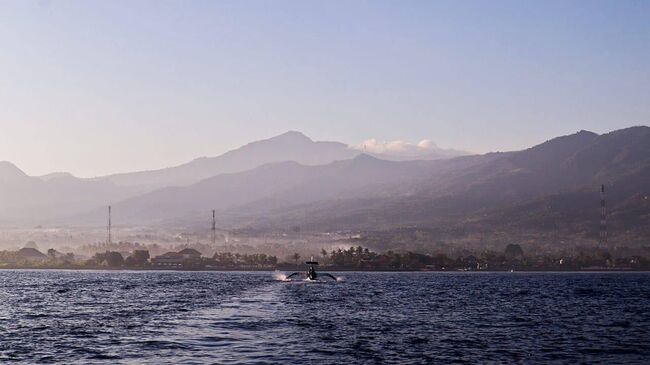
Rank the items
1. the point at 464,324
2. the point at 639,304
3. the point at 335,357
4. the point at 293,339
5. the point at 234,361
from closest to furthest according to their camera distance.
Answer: the point at 234,361
the point at 335,357
the point at 293,339
the point at 464,324
the point at 639,304

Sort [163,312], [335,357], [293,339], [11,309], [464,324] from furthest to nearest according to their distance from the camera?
[11,309] < [163,312] < [464,324] < [293,339] < [335,357]

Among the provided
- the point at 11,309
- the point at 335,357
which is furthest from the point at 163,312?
the point at 335,357

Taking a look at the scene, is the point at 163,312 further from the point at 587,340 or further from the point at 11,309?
the point at 587,340

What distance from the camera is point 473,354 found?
8856 cm

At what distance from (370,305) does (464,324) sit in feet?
151

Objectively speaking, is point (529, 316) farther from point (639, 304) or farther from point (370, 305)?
Result: point (639, 304)

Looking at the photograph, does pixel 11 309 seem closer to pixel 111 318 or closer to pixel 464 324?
pixel 111 318

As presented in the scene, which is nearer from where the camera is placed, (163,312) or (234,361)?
(234,361)

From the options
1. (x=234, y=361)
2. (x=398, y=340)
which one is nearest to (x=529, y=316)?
(x=398, y=340)

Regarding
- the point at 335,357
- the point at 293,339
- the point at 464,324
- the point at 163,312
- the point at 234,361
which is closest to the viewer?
the point at 234,361

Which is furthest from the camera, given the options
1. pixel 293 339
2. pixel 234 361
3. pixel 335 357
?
pixel 293 339

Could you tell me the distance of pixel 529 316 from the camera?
145375 mm

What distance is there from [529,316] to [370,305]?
36.0 m

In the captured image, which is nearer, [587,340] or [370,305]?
[587,340]
